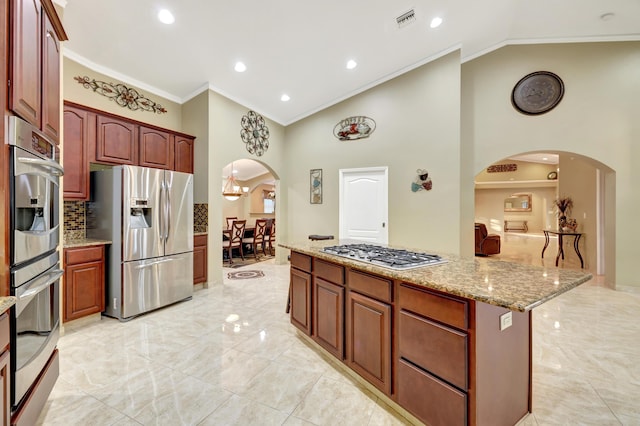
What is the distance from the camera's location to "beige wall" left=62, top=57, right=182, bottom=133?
10.9 feet

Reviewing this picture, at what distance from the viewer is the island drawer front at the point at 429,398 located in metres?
1.27

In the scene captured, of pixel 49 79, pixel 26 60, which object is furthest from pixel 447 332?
pixel 49 79

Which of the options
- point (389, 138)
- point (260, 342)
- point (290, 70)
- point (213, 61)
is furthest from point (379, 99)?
point (260, 342)

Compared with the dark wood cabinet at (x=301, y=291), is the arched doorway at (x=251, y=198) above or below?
above

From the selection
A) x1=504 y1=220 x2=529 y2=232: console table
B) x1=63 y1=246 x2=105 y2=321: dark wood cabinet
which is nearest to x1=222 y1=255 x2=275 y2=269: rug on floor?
x1=63 y1=246 x2=105 y2=321: dark wood cabinet

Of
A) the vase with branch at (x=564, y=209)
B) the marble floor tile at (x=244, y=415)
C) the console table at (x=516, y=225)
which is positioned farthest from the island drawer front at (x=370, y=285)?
the console table at (x=516, y=225)

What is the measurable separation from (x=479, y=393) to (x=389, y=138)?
4.09m

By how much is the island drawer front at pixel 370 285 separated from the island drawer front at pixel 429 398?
0.38 meters

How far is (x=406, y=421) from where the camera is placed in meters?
1.57

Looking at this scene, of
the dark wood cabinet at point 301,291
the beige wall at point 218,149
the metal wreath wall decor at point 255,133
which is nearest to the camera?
the dark wood cabinet at point 301,291

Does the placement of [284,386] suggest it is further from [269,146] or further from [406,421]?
[269,146]

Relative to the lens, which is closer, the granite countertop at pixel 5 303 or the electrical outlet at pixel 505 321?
the granite countertop at pixel 5 303

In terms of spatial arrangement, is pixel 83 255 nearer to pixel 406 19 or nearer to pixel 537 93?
pixel 406 19

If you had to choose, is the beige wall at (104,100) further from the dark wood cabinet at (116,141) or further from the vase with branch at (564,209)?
the vase with branch at (564,209)
